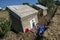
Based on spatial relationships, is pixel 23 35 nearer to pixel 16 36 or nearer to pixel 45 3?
pixel 16 36

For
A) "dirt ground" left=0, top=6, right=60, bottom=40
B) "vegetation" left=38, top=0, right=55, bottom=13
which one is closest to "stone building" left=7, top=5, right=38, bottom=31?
"dirt ground" left=0, top=6, right=60, bottom=40

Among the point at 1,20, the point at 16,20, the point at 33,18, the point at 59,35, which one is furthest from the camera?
the point at 33,18

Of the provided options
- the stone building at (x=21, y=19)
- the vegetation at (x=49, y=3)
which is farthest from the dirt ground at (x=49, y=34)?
the vegetation at (x=49, y=3)

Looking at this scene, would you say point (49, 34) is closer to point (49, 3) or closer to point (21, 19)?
point (21, 19)

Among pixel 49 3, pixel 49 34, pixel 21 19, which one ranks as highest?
pixel 49 34

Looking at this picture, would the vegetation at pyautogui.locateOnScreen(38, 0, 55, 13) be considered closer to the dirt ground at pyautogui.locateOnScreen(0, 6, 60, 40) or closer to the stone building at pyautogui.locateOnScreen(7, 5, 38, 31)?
the stone building at pyautogui.locateOnScreen(7, 5, 38, 31)

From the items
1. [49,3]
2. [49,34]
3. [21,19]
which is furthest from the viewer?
[49,3]

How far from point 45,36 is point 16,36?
6.56 metres

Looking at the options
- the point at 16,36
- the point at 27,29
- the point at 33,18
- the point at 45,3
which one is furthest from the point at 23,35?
the point at 45,3

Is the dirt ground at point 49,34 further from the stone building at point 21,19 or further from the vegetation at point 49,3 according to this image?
the vegetation at point 49,3

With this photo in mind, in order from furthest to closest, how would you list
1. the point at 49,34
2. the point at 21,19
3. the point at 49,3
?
Result: 1. the point at 49,3
2. the point at 21,19
3. the point at 49,34

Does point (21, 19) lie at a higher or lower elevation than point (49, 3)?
higher

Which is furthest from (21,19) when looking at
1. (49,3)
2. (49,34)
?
(49,3)

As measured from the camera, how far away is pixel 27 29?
698 inches
